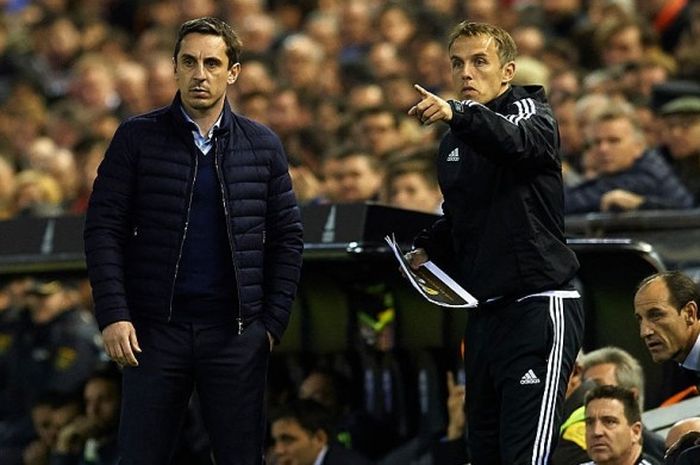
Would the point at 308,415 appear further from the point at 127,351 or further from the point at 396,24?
the point at 396,24

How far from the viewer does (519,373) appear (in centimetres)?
669

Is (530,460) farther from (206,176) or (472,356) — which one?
(206,176)

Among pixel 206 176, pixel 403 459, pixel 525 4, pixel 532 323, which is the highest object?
pixel 525 4

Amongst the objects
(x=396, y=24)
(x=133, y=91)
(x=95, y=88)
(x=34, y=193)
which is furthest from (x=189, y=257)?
(x=95, y=88)

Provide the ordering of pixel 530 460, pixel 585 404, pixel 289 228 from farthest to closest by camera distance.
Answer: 1. pixel 585 404
2. pixel 289 228
3. pixel 530 460

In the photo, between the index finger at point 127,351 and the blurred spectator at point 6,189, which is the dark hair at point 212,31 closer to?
the index finger at point 127,351

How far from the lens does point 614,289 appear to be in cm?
974

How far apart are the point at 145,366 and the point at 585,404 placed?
209 centimetres

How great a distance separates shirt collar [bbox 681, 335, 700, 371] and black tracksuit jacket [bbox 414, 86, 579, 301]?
68 cm

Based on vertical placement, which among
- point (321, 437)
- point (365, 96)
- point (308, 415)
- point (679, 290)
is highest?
point (365, 96)

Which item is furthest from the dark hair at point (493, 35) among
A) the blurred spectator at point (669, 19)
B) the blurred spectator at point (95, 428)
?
the blurred spectator at point (669, 19)

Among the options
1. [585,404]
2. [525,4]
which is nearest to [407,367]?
[585,404]

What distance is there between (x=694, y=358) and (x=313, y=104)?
757cm

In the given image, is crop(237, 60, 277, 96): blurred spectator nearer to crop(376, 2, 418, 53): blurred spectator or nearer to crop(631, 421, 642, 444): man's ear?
crop(376, 2, 418, 53): blurred spectator
